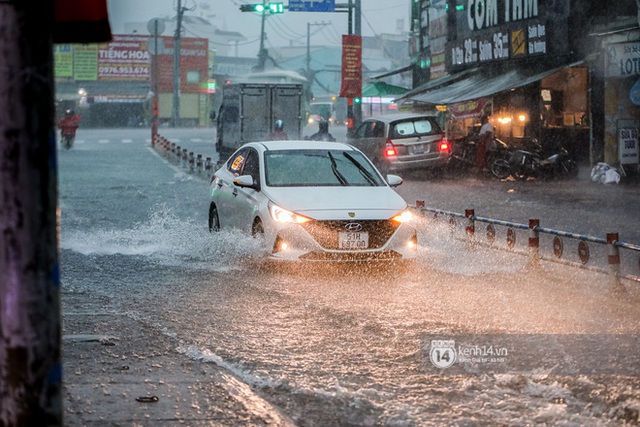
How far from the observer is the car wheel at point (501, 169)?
88.4 ft

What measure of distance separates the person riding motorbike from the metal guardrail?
31247 mm

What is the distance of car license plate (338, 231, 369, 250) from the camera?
11000 millimetres

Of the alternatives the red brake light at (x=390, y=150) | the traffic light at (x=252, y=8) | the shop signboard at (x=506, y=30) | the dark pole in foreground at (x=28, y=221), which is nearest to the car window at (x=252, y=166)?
the dark pole in foreground at (x=28, y=221)

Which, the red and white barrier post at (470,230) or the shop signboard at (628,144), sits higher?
the shop signboard at (628,144)

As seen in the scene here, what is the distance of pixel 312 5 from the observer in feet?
128

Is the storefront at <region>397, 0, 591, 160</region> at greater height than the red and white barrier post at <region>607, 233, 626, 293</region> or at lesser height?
greater

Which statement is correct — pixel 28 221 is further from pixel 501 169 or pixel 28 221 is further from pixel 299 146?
pixel 501 169

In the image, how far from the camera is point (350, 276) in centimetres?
1108

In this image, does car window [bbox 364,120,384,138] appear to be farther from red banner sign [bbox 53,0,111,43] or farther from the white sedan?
red banner sign [bbox 53,0,111,43]

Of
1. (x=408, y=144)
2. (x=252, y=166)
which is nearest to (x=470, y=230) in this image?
(x=252, y=166)

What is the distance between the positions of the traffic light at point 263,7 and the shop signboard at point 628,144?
1736cm

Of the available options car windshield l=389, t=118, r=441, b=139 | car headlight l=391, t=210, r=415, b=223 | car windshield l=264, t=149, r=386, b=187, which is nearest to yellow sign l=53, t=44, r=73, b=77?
car windshield l=389, t=118, r=441, b=139

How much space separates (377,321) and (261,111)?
27.4 m

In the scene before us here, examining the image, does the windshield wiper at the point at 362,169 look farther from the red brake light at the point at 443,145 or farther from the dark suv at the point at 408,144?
the red brake light at the point at 443,145
